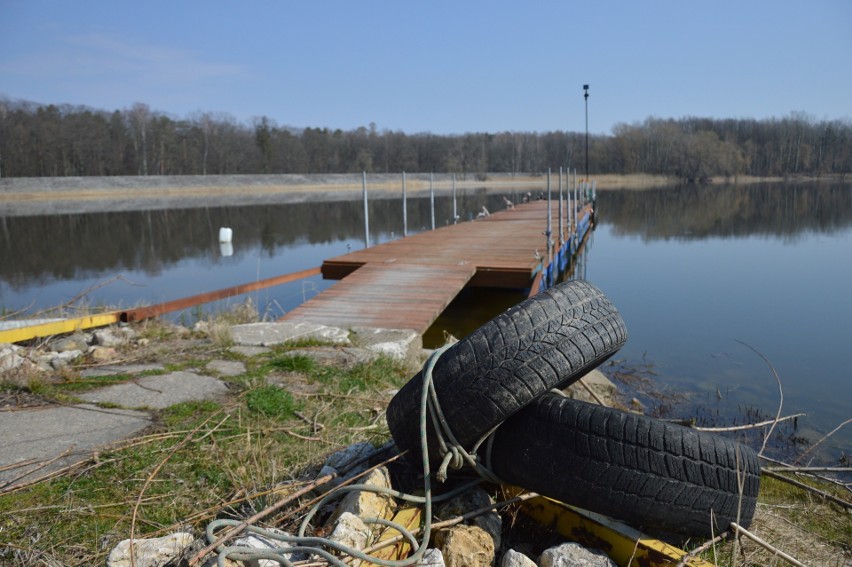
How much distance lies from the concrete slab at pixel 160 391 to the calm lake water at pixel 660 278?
2617mm

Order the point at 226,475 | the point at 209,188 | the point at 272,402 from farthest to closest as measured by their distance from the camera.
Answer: the point at 209,188 → the point at 272,402 → the point at 226,475

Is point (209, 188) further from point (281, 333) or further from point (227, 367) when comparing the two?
point (227, 367)

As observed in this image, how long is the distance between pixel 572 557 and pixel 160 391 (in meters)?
3.23

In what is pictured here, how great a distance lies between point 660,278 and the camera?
15992 millimetres

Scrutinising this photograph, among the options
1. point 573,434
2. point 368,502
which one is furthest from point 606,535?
point 368,502

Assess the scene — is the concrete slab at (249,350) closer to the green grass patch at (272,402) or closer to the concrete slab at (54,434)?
the green grass patch at (272,402)

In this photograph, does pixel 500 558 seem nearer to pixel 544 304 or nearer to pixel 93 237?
pixel 544 304

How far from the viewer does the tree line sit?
72938mm

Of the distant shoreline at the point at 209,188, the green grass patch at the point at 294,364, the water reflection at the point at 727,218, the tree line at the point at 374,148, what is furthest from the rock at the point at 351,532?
the tree line at the point at 374,148

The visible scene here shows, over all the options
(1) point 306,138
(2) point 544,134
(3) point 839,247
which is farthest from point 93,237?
(2) point 544,134

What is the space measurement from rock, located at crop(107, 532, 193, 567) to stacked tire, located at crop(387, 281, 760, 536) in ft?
3.56

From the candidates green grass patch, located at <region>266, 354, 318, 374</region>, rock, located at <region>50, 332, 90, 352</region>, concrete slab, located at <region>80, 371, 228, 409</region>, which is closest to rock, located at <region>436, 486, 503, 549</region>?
concrete slab, located at <region>80, 371, 228, 409</region>

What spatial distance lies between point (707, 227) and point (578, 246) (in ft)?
34.3

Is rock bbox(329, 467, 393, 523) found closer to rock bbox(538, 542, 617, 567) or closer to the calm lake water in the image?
rock bbox(538, 542, 617, 567)
